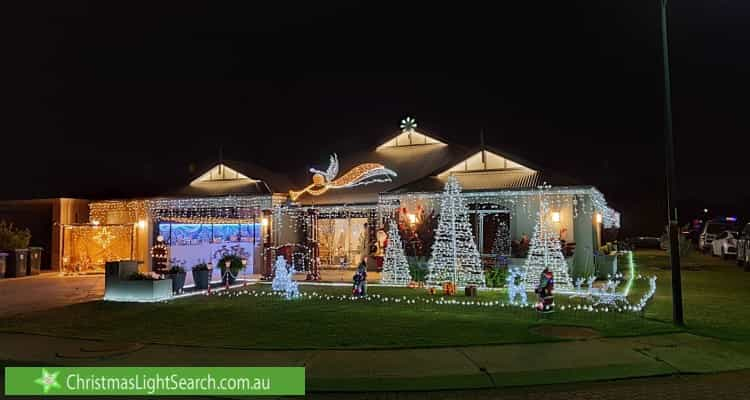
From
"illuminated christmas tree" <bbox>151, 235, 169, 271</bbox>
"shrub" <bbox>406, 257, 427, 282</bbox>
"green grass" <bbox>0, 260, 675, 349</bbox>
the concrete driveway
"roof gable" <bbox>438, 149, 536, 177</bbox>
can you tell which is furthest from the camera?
"roof gable" <bbox>438, 149, 536, 177</bbox>

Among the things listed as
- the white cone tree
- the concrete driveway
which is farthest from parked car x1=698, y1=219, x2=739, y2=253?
the concrete driveway

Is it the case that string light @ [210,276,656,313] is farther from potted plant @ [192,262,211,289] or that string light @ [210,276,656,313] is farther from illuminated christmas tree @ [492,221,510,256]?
illuminated christmas tree @ [492,221,510,256]

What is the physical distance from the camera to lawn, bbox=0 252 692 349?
30.3 ft

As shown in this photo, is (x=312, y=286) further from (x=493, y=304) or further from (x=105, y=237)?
(x=105, y=237)

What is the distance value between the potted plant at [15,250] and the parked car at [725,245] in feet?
109

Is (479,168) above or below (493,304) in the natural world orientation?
above

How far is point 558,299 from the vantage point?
554 inches

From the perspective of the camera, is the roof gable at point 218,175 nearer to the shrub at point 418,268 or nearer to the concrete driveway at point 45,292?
the concrete driveway at point 45,292

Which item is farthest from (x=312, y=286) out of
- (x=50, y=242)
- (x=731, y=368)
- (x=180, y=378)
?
(x=50, y=242)

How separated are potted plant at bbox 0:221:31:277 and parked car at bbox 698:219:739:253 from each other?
36848 mm

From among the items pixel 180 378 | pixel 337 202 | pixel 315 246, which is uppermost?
pixel 337 202

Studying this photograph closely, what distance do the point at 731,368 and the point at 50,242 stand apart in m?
25.0

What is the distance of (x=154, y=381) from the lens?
7348 millimetres

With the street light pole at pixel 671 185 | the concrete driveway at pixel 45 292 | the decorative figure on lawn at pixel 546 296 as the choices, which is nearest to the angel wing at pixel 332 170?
the concrete driveway at pixel 45 292
